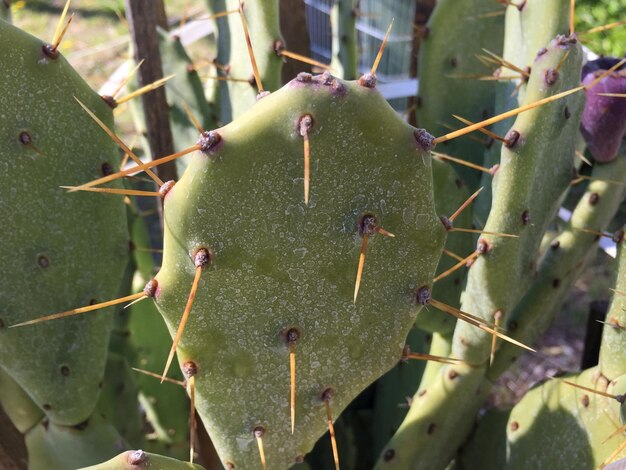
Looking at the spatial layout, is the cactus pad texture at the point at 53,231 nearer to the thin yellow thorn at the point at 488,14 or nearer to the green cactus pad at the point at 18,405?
the green cactus pad at the point at 18,405

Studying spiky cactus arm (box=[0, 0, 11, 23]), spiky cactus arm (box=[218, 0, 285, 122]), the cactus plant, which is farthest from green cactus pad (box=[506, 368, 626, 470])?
spiky cactus arm (box=[0, 0, 11, 23])

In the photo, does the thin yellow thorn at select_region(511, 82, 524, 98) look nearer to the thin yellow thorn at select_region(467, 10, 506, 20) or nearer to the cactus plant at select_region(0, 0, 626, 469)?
the cactus plant at select_region(0, 0, 626, 469)

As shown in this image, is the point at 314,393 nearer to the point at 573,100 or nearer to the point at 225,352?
the point at 225,352

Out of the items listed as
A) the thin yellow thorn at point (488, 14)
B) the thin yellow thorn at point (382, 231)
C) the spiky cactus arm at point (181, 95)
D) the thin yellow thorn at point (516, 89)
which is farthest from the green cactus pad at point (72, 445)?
the thin yellow thorn at point (488, 14)

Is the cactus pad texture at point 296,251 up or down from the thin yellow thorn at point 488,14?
down

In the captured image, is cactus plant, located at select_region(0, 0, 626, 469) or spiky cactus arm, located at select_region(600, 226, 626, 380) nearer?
cactus plant, located at select_region(0, 0, 626, 469)

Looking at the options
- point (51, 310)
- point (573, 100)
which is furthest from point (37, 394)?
point (573, 100)

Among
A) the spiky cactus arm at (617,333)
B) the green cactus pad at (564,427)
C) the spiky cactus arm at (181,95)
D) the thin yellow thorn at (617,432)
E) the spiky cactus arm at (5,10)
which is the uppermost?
the spiky cactus arm at (5,10)

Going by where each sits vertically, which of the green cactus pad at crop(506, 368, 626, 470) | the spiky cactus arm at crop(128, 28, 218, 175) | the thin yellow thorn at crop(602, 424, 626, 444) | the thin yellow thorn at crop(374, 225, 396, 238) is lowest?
the green cactus pad at crop(506, 368, 626, 470)
